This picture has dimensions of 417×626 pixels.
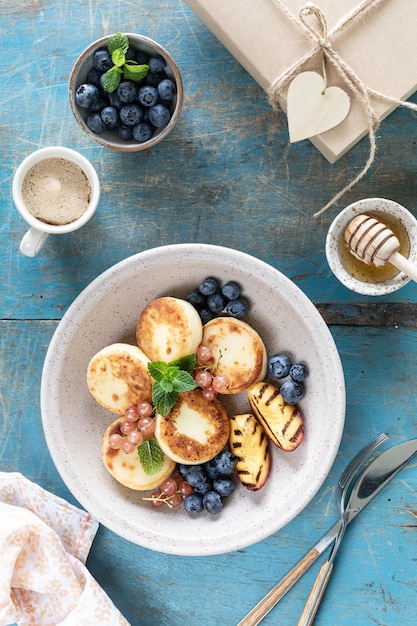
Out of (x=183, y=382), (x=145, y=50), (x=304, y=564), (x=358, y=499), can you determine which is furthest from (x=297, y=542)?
(x=145, y=50)

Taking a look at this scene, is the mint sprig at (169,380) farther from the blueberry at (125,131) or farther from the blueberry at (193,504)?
the blueberry at (125,131)

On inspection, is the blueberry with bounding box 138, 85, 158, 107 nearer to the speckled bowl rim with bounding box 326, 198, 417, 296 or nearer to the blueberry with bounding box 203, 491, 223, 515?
the speckled bowl rim with bounding box 326, 198, 417, 296

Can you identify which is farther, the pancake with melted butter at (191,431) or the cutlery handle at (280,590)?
the cutlery handle at (280,590)

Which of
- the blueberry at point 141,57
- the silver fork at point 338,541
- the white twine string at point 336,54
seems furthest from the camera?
the silver fork at point 338,541

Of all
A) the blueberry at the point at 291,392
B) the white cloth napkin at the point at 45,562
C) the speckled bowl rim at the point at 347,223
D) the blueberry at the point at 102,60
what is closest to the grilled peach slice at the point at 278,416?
the blueberry at the point at 291,392

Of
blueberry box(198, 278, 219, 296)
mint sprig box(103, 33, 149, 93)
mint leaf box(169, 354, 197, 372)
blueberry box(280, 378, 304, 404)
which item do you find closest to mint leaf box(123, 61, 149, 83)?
mint sprig box(103, 33, 149, 93)

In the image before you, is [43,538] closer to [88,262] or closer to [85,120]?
[88,262]

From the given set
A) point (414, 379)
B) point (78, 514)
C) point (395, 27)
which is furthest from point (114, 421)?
point (395, 27)
